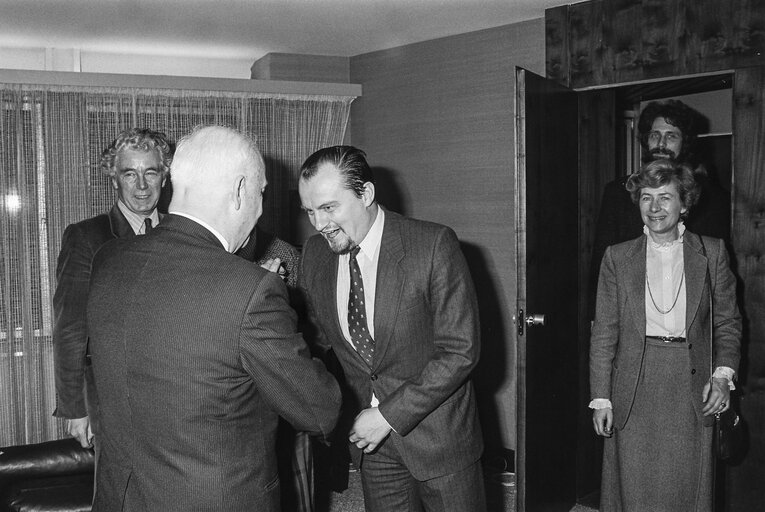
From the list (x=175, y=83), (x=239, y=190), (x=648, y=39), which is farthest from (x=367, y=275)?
(x=175, y=83)

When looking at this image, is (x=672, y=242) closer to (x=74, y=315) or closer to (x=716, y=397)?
(x=716, y=397)

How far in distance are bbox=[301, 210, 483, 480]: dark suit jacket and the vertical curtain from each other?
2.90 meters

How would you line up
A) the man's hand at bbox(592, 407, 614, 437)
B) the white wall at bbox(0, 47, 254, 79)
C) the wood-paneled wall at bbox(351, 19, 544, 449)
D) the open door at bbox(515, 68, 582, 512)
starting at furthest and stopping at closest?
the white wall at bbox(0, 47, 254, 79), the wood-paneled wall at bbox(351, 19, 544, 449), the open door at bbox(515, 68, 582, 512), the man's hand at bbox(592, 407, 614, 437)

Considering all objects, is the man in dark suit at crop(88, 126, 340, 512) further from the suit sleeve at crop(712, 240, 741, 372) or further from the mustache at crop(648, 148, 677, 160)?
the mustache at crop(648, 148, 677, 160)

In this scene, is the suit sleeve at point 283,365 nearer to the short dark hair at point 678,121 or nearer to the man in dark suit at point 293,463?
the man in dark suit at point 293,463

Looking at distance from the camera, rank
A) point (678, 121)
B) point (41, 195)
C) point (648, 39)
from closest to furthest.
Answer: point (678, 121), point (648, 39), point (41, 195)

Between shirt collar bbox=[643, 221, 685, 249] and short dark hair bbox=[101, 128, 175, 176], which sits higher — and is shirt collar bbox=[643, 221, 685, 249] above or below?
below

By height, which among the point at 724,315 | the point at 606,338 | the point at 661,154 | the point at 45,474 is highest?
the point at 661,154

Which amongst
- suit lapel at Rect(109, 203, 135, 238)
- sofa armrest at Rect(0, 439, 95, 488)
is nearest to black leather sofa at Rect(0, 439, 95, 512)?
sofa armrest at Rect(0, 439, 95, 488)

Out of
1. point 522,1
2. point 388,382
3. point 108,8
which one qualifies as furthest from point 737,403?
point 108,8

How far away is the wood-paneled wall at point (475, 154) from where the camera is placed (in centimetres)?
432

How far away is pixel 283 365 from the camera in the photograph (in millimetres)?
1646

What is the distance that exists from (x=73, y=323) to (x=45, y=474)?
2.93ft

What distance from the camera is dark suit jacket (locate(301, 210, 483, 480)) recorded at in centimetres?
220
